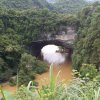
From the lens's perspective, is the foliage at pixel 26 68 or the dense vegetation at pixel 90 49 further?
the foliage at pixel 26 68

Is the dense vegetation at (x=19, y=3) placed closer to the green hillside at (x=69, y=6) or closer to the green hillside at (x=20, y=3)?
the green hillside at (x=20, y=3)

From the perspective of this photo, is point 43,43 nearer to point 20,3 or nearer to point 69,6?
point 20,3

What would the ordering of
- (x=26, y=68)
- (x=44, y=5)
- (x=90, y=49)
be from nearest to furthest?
(x=26, y=68)
(x=90, y=49)
(x=44, y=5)

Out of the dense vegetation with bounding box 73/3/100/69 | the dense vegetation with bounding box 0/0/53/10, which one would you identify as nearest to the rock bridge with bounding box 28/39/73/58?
the dense vegetation with bounding box 73/3/100/69

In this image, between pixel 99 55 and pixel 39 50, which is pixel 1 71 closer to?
pixel 99 55

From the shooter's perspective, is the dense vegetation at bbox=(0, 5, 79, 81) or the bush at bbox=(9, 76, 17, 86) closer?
the bush at bbox=(9, 76, 17, 86)

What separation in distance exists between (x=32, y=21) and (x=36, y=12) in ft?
4.41

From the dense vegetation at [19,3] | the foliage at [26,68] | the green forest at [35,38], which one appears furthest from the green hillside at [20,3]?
the foliage at [26,68]

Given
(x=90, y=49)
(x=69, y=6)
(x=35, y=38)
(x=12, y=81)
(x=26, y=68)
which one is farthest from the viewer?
(x=69, y=6)

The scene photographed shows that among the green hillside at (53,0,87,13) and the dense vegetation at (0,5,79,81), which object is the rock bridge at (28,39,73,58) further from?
the green hillside at (53,0,87,13)

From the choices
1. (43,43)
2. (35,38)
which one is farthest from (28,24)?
(43,43)

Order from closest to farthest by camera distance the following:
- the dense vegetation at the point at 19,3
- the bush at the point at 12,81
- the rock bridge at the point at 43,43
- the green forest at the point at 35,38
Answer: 1. the bush at the point at 12,81
2. the green forest at the point at 35,38
3. the rock bridge at the point at 43,43
4. the dense vegetation at the point at 19,3

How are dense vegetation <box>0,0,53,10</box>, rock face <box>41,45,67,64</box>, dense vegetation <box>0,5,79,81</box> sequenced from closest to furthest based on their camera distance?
dense vegetation <box>0,5,79,81</box>
rock face <box>41,45,67,64</box>
dense vegetation <box>0,0,53,10</box>

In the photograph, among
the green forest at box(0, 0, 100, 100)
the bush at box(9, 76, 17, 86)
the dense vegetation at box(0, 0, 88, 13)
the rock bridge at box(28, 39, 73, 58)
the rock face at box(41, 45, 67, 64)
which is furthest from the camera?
the dense vegetation at box(0, 0, 88, 13)
